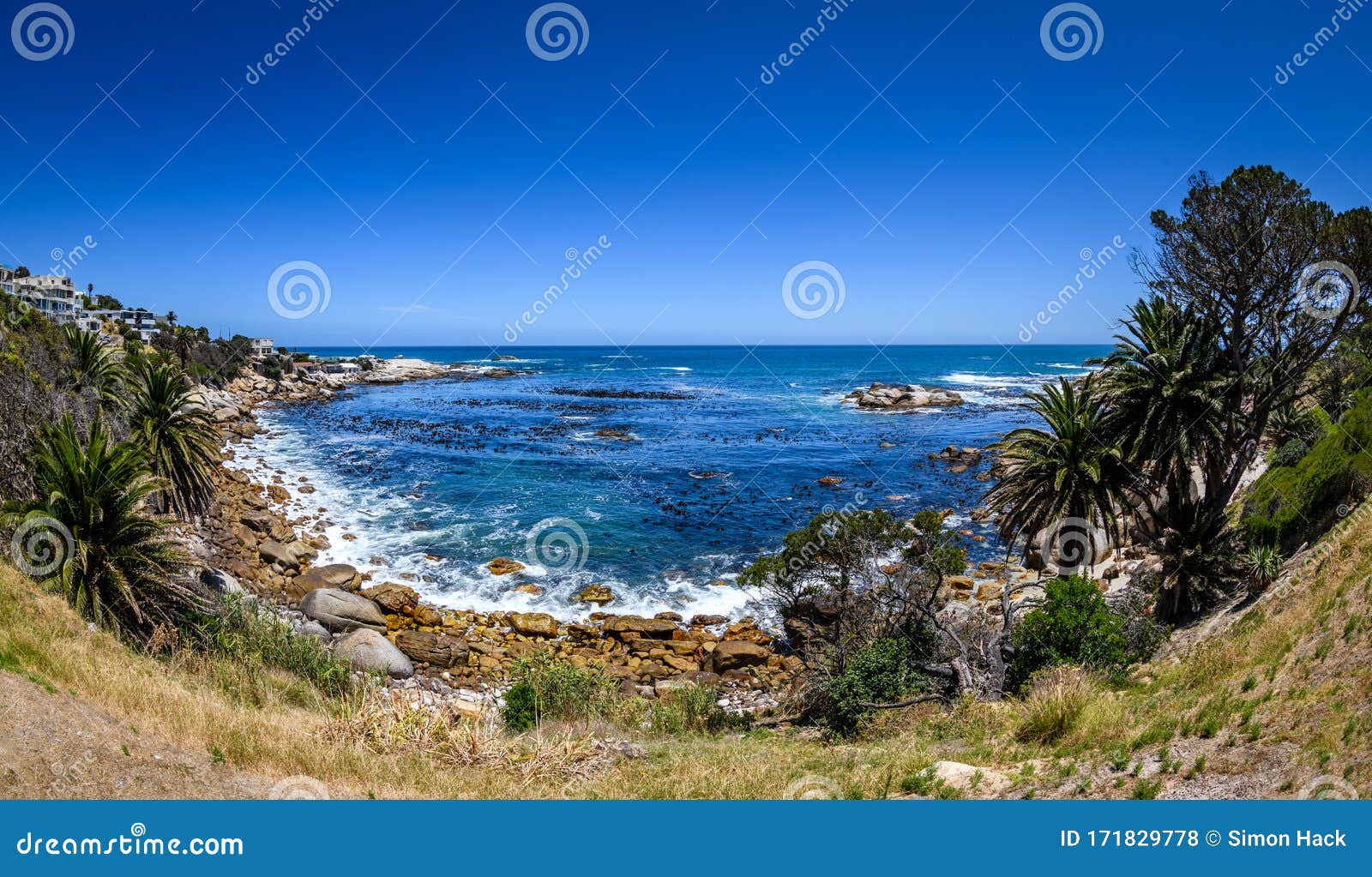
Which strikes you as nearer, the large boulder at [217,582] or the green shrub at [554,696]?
the green shrub at [554,696]

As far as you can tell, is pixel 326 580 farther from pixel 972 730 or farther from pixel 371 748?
pixel 972 730

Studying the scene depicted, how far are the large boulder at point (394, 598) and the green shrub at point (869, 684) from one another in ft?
49.4

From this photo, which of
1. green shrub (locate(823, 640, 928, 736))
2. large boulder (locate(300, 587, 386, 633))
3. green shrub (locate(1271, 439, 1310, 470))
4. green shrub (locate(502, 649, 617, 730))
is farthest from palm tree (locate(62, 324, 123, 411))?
green shrub (locate(1271, 439, 1310, 470))

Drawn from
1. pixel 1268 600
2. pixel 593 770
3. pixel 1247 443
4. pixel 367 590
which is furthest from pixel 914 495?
pixel 593 770

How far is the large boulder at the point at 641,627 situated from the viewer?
22.1 meters

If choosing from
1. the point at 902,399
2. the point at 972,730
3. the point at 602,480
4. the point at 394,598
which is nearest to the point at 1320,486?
the point at 972,730

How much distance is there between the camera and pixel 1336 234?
15805 mm

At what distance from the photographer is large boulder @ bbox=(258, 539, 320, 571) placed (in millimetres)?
25938

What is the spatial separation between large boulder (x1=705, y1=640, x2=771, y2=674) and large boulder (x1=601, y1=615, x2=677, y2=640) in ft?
6.36

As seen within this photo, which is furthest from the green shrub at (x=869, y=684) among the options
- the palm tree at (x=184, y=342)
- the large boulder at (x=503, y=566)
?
the palm tree at (x=184, y=342)

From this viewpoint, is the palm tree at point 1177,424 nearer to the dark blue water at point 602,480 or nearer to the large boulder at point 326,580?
the dark blue water at point 602,480

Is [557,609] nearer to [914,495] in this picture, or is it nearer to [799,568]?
[799,568]

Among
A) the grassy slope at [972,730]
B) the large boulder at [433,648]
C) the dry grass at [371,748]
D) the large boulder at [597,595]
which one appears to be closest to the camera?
the grassy slope at [972,730]

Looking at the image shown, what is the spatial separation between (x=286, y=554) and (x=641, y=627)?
48.1 ft
